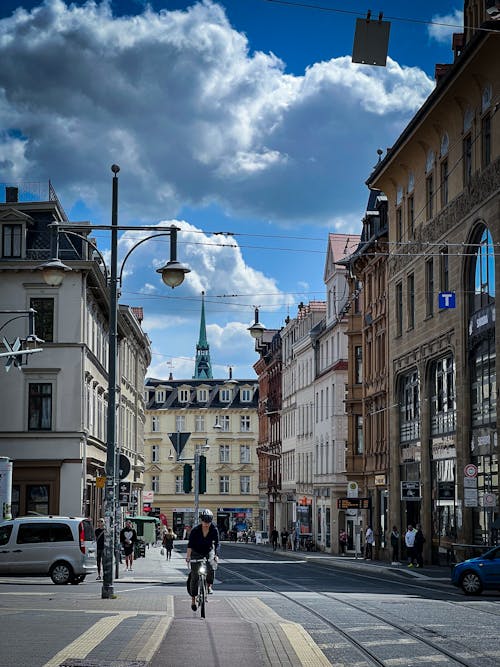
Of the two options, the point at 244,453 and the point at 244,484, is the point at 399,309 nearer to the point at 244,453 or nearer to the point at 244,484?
the point at 244,484

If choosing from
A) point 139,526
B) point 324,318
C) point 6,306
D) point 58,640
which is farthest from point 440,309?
point 324,318

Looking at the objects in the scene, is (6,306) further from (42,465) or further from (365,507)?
(365,507)

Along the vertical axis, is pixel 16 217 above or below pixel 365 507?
above

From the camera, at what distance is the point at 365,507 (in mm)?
61094

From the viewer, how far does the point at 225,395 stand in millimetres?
139750

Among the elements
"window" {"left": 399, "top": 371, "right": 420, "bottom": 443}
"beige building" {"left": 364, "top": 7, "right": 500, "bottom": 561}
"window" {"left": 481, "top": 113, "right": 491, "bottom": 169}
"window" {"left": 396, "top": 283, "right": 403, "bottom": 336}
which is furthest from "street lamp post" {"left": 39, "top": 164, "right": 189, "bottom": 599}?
"window" {"left": 396, "top": 283, "right": 403, "bottom": 336}

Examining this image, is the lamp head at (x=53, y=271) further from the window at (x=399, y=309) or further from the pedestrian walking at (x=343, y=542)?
the pedestrian walking at (x=343, y=542)

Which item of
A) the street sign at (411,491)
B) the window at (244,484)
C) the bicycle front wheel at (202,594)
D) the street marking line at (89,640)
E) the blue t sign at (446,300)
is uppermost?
the blue t sign at (446,300)

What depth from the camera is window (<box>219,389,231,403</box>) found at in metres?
140

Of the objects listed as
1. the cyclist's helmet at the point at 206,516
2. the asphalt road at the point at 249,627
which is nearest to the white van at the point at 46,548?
the asphalt road at the point at 249,627

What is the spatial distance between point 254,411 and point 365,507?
250ft

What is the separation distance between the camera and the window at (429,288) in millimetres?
50569

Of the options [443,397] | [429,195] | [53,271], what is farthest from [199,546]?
[429,195]

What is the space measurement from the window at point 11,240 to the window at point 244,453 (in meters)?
81.0
